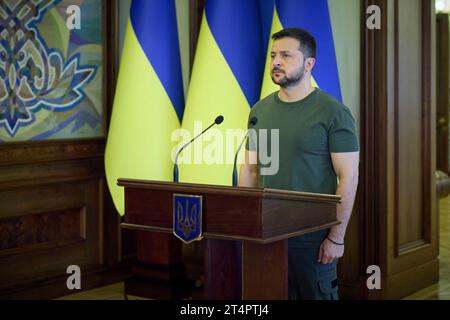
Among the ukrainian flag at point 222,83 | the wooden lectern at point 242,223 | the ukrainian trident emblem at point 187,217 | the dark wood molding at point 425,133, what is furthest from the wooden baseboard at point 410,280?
the ukrainian trident emblem at point 187,217

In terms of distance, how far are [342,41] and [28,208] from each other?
6.13ft

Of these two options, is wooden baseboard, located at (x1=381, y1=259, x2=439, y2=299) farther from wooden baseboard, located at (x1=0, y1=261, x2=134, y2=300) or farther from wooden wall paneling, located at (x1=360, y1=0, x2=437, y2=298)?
wooden baseboard, located at (x1=0, y1=261, x2=134, y2=300)

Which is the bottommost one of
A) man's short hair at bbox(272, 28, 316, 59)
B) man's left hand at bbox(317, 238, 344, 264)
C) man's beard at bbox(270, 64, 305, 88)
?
man's left hand at bbox(317, 238, 344, 264)

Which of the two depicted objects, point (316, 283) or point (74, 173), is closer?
point (316, 283)

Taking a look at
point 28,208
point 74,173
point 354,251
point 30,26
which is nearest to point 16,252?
point 28,208

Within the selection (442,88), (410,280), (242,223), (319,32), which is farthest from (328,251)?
(442,88)

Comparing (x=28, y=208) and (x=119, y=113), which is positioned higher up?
(x=119, y=113)

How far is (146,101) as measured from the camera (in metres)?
4.15

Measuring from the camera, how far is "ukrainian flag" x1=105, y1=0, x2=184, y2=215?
415 cm

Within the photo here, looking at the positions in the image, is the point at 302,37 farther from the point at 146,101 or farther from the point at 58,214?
the point at 58,214

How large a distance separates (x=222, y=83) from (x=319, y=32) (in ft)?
1.79

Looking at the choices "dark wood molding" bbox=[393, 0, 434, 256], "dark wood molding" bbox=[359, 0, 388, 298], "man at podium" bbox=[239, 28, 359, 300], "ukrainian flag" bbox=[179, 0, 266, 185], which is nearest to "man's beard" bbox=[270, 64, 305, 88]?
"man at podium" bbox=[239, 28, 359, 300]

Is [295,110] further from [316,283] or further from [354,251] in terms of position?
[354,251]

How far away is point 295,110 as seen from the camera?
106 inches
